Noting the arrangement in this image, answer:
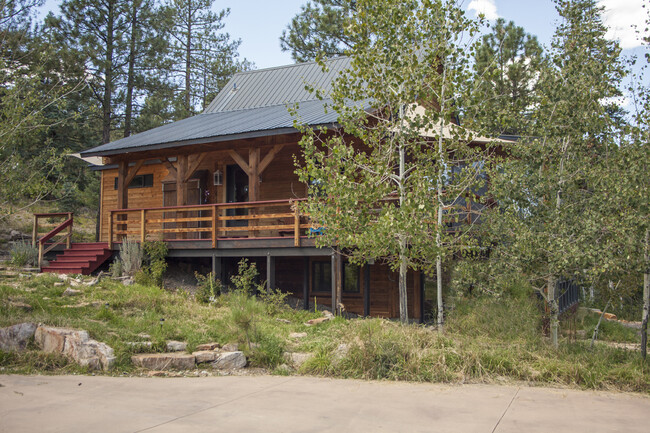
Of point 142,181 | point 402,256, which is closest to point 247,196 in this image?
point 142,181

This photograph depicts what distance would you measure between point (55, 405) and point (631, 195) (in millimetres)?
7600

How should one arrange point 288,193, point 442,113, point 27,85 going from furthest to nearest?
point 288,193 < point 27,85 < point 442,113

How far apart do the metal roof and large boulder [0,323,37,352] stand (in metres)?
7.05

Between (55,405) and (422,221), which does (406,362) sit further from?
(55,405)

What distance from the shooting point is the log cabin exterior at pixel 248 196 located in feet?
49.6

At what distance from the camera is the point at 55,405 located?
6.44m

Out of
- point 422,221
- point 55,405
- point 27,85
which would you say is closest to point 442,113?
point 422,221

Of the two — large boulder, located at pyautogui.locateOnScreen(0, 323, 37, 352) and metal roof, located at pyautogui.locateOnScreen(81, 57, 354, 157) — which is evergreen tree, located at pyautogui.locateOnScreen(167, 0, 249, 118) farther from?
large boulder, located at pyautogui.locateOnScreen(0, 323, 37, 352)

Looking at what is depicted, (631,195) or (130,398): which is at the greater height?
(631,195)

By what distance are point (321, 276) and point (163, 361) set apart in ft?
31.0

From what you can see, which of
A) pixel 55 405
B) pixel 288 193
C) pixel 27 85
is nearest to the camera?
pixel 55 405

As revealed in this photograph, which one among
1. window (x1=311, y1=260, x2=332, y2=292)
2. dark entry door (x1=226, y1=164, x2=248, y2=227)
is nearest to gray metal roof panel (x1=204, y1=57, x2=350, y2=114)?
dark entry door (x1=226, y1=164, x2=248, y2=227)

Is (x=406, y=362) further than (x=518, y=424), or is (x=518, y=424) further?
(x=406, y=362)

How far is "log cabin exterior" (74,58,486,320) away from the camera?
15.1 m
